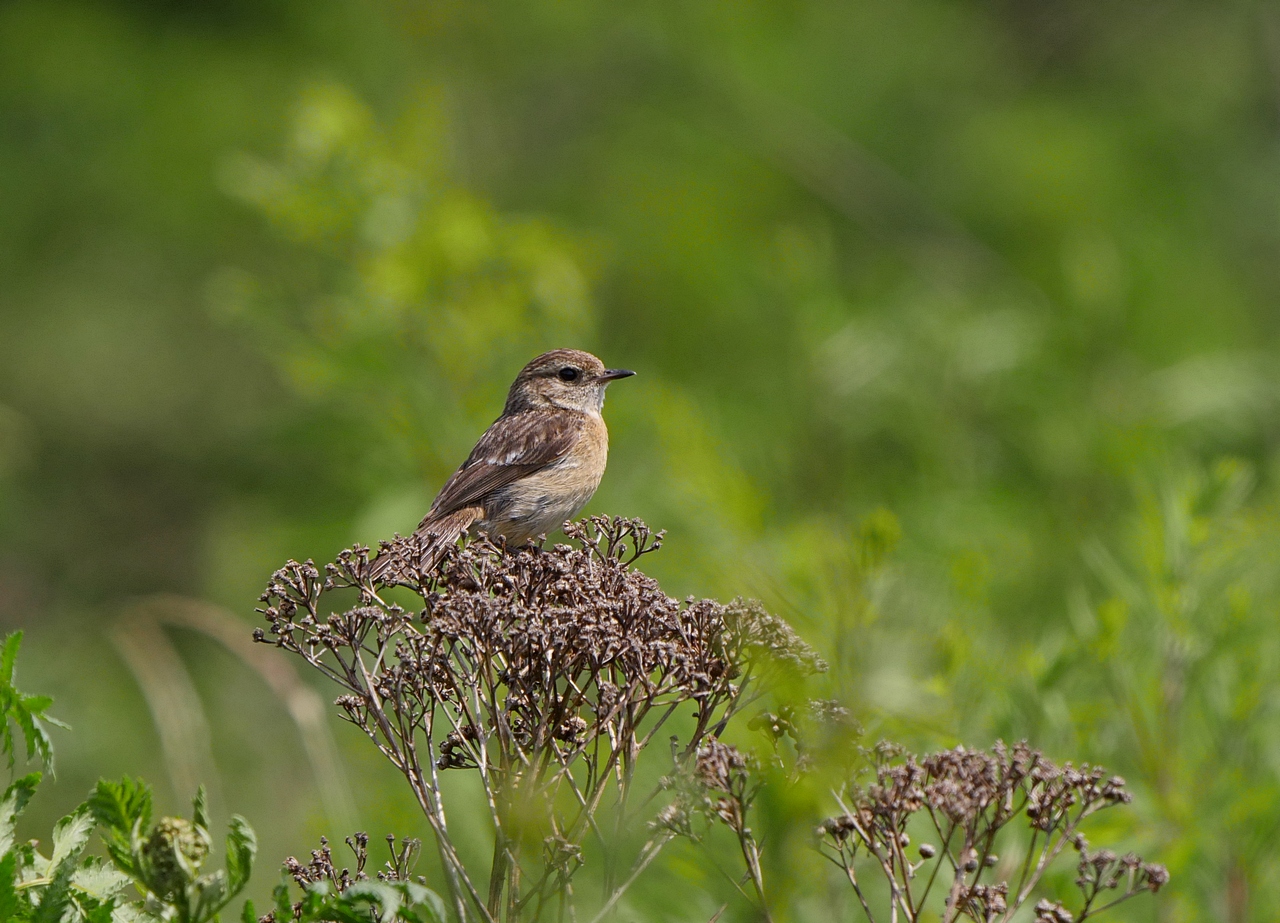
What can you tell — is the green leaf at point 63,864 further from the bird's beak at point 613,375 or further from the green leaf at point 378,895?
the bird's beak at point 613,375

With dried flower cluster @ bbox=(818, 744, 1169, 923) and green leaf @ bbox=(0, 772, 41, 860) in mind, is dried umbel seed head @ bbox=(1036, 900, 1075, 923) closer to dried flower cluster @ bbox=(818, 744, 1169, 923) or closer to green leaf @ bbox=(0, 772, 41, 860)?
dried flower cluster @ bbox=(818, 744, 1169, 923)

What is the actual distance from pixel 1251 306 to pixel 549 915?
40.4 feet

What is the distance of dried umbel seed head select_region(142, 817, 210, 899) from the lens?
1.76 metres

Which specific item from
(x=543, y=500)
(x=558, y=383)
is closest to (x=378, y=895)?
(x=543, y=500)

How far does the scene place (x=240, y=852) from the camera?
1802 mm

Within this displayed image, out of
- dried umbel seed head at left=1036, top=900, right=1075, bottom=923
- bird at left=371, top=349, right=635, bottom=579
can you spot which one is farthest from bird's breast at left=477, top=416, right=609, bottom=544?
dried umbel seed head at left=1036, top=900, right=1075, bottom=923

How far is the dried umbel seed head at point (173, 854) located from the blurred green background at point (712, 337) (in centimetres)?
129

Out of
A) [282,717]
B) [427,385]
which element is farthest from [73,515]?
[427,385]

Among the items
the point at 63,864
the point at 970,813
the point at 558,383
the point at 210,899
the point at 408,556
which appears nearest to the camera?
the point at 210,899

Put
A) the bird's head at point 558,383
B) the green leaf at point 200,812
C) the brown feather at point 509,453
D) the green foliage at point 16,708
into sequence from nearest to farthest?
1. the green leaf at point 200,812
2. the green foliage at point 16,708
3. the brown feather at point 509,453
4. the bird's head at point 558,383

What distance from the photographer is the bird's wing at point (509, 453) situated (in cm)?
481

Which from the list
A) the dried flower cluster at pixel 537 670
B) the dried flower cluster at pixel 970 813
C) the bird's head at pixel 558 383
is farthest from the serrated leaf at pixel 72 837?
the bird's head at pixel 558 383

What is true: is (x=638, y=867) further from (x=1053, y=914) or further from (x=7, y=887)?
(x=7, y=887)

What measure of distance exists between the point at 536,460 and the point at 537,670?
289cm
